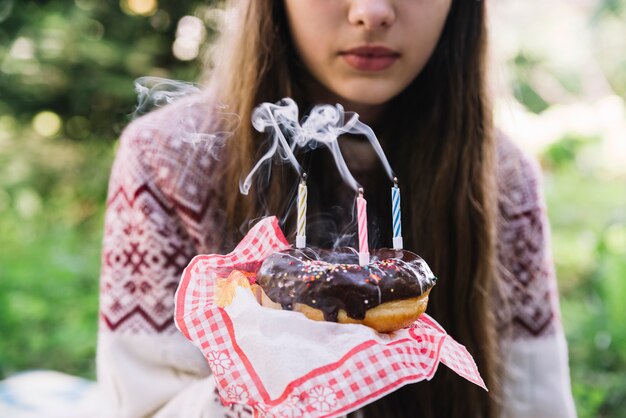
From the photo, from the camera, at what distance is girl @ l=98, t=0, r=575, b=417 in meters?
1.71

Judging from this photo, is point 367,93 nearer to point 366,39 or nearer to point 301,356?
point 366,39

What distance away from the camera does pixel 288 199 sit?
168 centimetres

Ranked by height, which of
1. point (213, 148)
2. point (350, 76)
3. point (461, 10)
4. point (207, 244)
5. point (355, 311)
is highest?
point (461, 10)

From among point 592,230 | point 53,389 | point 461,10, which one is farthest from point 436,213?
point 592,230

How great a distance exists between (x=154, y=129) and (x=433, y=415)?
1078 millimetres

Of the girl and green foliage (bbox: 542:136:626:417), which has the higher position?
the girl

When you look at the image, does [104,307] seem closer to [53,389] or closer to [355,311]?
[53,389]

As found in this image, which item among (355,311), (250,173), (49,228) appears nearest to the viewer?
(355,311)

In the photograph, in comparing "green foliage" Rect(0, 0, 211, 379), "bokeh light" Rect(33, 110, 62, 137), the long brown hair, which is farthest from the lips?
"bokeh light" Rect(33, 110, 62, 137)

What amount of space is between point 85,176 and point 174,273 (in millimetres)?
2590

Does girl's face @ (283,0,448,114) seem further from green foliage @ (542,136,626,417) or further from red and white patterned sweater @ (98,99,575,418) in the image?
green foliage @ (542,136,626,417)

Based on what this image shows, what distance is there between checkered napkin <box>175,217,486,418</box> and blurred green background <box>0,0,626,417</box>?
2324 millimetres

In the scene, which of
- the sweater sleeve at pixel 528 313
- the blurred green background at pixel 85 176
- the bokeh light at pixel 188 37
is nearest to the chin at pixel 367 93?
the sweater sleeve at pixel 528 313

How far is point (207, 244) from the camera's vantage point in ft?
5.88
